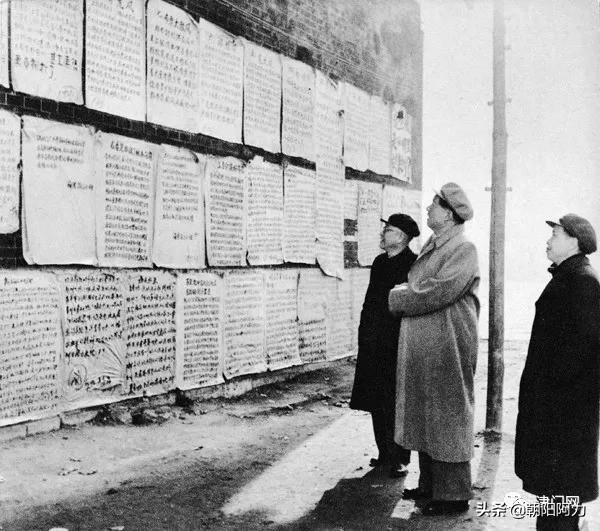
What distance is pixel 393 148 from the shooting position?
11.2 m

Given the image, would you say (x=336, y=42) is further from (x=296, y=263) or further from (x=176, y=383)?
(x=176, y=383)

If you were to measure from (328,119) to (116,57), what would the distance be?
12.7 ft

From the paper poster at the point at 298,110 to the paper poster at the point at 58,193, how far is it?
3.18 m

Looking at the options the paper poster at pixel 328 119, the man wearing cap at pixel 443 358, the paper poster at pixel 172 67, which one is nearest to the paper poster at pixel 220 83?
the paper poster at pixel 172 67

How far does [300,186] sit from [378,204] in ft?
7.34

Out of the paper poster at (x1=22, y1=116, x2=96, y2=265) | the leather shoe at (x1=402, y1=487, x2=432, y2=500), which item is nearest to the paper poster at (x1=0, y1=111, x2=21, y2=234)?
the paper poster at (x1=22, y1=116, x2=96, y2=265)

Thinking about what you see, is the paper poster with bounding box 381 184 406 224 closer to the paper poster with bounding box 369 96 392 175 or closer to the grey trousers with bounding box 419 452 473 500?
the paper poster with bounding box 369 96 392 175

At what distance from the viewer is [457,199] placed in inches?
170

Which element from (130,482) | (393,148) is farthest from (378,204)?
(130,482)

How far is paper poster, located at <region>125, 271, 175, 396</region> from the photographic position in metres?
6.43

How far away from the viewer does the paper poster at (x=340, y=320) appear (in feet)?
Result: 31.7

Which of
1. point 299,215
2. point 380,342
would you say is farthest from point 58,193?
point 299,215

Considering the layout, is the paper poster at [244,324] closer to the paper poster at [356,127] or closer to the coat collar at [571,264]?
the paper poster at [356,127]

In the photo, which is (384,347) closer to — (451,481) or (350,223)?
(451,481)
